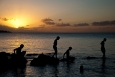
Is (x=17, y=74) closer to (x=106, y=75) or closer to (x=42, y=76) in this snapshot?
(x=42, y=76)

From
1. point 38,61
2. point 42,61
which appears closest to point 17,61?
point 38,61

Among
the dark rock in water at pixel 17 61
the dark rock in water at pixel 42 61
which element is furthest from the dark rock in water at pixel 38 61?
the dark rock in water at pixel 17 61

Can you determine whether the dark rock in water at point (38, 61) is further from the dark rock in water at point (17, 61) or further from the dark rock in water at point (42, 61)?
the dark rock in water at point (17, 61)

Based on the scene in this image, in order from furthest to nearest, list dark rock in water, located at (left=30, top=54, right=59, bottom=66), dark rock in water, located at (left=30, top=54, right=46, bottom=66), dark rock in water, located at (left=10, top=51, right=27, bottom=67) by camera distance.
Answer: dark rock in water, located at (left=30, top=54, right=59, bottom=66), dark rock in water, located at (left=30, top=54, right=46, bottom=66), dark rock in water, located at (left=10, top=51, right=27, bottom=67)

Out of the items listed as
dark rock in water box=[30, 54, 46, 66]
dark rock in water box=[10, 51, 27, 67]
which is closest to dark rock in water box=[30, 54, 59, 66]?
dark rock in water box=[30, 54, 46, 66]

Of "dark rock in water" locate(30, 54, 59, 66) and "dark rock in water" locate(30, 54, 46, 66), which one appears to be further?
"dark rock in water" locate(30, 54, 59, 66)

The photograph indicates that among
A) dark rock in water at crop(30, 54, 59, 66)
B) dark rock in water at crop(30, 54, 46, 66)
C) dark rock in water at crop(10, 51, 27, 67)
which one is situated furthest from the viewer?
dark rock in water at crop(30, 54, 59, 66)

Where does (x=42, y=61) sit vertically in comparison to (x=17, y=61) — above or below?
below

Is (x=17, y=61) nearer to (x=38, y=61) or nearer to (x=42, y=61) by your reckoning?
(x=38, y=61)

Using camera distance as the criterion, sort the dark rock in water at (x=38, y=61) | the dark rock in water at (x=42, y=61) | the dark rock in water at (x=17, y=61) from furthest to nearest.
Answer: the dark rock in water at (x=42, y=61) → the dark rock in water at (x=38, y=61) → the dark rock in water at (x=17, y=61)

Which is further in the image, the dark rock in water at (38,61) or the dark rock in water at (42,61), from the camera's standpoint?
the dark rock in water at (42,61)

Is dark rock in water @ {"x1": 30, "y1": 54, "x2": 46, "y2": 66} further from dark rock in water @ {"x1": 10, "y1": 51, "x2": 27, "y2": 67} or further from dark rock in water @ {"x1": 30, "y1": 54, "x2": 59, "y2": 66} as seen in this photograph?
dark rock in water @ {"x1": 10, "y1": 51, "x2": 27, "y2": 67}

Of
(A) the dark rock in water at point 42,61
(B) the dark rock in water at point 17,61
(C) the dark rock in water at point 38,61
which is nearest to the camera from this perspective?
(B) the dark rock in water at point 17,61

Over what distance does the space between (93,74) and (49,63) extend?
7793 mm
